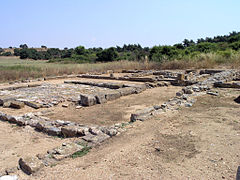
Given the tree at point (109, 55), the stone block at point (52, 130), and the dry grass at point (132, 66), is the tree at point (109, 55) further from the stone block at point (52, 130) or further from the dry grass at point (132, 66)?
the stone block at point (52, 130)

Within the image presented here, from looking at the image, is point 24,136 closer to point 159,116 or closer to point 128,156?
point 128,156

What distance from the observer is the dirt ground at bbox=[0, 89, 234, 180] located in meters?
3.04

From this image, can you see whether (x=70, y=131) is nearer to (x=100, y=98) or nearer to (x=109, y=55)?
(x=100, y=98)

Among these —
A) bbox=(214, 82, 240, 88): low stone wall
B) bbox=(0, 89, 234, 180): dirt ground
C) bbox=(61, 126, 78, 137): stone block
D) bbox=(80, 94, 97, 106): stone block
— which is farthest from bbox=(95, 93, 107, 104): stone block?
bbox=(214, 82, 240, 88): low stone wall

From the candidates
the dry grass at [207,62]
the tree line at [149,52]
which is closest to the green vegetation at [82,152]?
the dry grass at [207,62]

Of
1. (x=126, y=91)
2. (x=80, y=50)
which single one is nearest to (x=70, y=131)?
(x=126, y=91)

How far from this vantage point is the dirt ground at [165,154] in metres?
3.04

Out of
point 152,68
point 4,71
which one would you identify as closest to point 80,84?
point 4,71

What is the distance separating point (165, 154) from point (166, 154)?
0.02m

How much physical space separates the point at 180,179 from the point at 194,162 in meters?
0.50

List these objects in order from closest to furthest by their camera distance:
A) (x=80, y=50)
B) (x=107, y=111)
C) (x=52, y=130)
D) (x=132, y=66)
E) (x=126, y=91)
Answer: (x=52, y=130), (x=107, y=111), (x=126, y=91), (x=132, y=66), (x=80, y=50)

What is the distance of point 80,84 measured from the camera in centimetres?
1356

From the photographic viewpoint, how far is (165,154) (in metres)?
3.53

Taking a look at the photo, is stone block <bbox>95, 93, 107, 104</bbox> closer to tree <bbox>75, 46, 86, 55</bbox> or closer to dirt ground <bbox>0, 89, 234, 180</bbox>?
dirt ground <bbox>0, 89, 234, 180</bbox>
